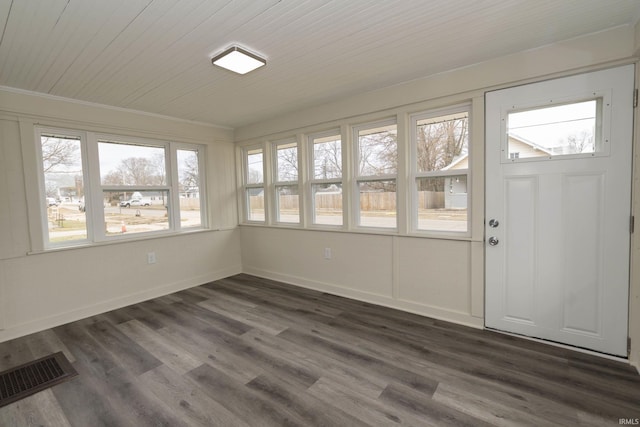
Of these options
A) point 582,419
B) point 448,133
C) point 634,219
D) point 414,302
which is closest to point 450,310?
point 414,302

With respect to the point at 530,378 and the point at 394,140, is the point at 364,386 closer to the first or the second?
the point at 530,378

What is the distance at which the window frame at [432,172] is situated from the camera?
9.50 ft

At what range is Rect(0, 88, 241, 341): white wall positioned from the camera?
115 inches

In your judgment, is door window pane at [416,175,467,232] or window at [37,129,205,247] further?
window at [37,129,205,247]

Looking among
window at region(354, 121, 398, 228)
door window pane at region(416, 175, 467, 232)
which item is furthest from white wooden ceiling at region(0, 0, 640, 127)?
door window pane at region(416, 175, 467, 232)

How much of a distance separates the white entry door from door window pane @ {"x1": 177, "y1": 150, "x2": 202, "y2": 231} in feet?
13.1

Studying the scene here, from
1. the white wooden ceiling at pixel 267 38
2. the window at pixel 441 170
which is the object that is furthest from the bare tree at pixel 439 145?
the white wooden ceiling at pixel 267 38

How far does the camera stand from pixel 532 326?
2604mm

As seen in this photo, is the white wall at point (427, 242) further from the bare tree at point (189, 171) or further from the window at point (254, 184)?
the bare tree at point (189, 171)

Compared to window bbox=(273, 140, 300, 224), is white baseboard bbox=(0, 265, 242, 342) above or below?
below

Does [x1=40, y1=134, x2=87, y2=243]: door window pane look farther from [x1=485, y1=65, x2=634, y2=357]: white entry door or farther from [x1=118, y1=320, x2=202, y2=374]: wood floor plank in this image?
[x1=485, y1=65, x2=634, y2=357]: white entry door

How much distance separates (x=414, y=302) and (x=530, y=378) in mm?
1266

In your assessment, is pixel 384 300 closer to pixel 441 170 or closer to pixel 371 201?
pixel 371 201

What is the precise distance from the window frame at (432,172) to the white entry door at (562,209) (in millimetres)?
188
